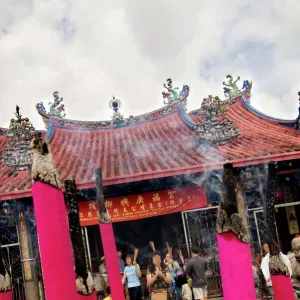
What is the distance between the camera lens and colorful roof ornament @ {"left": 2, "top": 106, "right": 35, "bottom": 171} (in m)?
8.14

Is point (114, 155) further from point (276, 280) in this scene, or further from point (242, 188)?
point (276, 280)

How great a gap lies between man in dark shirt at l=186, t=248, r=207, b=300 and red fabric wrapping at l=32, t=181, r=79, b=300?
4.13 m

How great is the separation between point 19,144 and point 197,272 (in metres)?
4.42

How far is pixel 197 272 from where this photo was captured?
6.22m

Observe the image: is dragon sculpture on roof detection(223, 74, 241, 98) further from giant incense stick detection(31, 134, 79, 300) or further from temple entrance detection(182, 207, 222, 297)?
giant incense stick detection(31, 134, 79, 300)

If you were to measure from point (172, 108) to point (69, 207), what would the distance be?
8428 mm

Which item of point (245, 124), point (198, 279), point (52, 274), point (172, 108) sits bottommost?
point (198, 279)

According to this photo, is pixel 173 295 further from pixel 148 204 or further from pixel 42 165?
pixel 42 165

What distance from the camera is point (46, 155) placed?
2.45 m

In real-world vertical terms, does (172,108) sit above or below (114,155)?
above

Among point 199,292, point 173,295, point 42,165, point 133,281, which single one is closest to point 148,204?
point 133,281

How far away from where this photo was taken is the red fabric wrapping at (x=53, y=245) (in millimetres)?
2254

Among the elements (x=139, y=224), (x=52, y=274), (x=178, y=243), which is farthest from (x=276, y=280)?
(x=139, y=224)

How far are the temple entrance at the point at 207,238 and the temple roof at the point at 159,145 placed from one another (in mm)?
1236
